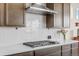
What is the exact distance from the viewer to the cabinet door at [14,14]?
1719mm

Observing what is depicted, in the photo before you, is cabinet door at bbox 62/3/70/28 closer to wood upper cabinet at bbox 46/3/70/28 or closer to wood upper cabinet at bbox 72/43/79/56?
wood upper cabinet at bbox 46/3/70/28

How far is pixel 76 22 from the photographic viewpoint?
3.20m

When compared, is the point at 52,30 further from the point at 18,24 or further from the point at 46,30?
the point at 18,24

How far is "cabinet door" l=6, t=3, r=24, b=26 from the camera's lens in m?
1.72

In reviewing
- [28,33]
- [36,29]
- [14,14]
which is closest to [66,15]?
[36,29]

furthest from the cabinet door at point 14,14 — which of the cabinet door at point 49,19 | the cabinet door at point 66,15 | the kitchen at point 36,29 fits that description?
the cabinet door at point 66,15

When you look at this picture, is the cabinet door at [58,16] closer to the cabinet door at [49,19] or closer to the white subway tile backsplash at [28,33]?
the cabinet door at [49,19]

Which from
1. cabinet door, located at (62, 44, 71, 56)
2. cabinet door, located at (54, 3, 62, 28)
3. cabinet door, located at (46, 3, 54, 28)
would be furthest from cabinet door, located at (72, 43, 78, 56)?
cabinet door, located at (46, 3, 54, 28)

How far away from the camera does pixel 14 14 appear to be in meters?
1.81

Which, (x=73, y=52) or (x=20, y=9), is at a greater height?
(x=20, y=9)

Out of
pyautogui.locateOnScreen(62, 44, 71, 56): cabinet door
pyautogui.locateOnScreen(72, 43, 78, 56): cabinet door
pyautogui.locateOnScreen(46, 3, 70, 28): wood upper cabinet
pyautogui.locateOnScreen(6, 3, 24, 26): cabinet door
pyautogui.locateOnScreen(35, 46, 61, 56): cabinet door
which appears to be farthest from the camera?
pyautogui.locateOnScreen(72, 43, 78, 56): cabinet door

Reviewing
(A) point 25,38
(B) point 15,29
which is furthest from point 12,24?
(A) point 25,38

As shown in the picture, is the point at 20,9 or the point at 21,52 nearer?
the point at 21,52

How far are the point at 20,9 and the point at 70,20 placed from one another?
1.61 m
